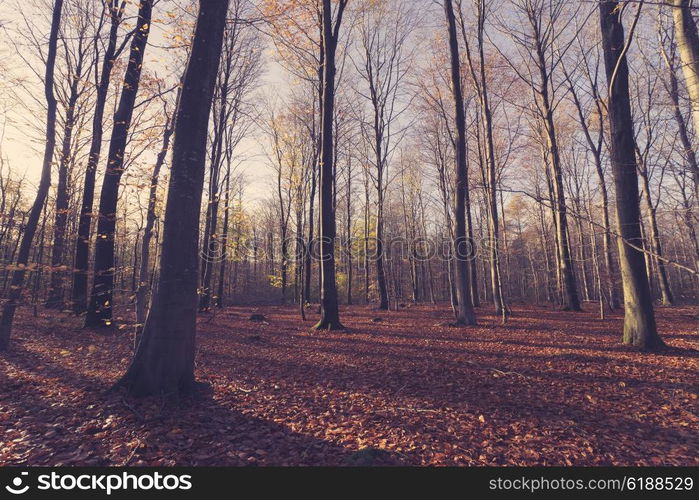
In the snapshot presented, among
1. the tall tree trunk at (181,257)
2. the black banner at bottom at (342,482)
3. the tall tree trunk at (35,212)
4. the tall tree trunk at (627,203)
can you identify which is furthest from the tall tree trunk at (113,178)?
the tall tree trunk at (627,203)

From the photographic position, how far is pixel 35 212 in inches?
300

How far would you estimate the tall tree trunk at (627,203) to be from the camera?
710 centimetres

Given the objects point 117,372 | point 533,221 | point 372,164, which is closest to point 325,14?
point 372,164

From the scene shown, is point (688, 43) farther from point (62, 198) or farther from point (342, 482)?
point (62, 198)

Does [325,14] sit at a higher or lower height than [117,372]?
higher

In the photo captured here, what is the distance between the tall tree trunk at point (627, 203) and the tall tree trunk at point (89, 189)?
557 inches

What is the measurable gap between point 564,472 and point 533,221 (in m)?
42.6

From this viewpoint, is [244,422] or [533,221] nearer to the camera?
[244,422]

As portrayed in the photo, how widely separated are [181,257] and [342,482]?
344 centimetres

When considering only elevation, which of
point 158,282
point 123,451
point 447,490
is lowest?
point 447,490

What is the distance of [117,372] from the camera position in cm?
573

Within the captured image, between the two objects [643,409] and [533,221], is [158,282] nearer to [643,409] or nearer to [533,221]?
[643,409]

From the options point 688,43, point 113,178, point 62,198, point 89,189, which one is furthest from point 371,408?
point 62,198

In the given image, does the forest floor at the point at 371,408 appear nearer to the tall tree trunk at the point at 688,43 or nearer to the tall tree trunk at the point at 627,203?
the tall tree trunk at the point at 627,203
